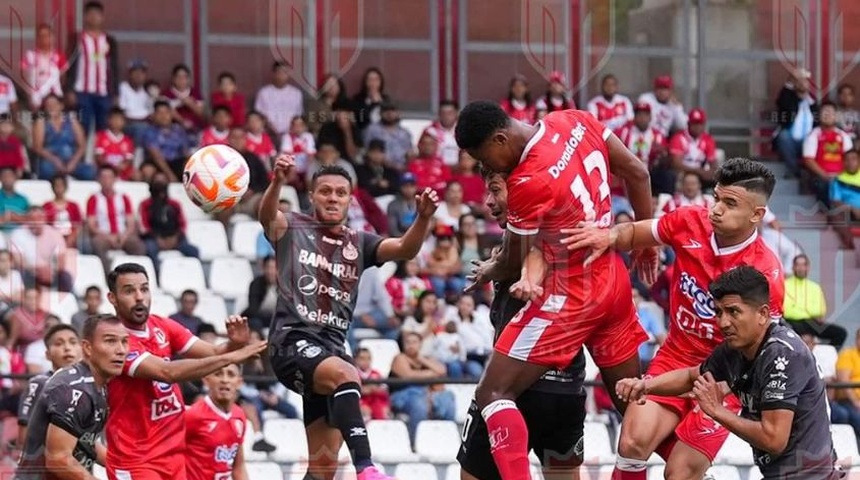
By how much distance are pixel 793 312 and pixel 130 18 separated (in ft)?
30.2

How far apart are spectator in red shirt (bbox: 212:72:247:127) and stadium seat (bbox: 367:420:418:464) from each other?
18.6 ft

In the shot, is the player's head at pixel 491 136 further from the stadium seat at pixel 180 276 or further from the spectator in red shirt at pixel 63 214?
the spectator in red shirt at pixel 63 214

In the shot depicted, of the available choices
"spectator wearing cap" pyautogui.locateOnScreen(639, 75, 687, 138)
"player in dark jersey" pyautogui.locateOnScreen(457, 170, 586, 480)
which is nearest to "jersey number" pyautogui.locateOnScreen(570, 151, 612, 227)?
"player in dark jersey" pyautogui.locateOnScreen(457, 170, 586, 480)

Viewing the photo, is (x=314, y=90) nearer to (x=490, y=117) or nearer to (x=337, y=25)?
(x=337, y=25)

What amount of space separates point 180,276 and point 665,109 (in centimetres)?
675

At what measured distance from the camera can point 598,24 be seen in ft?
71.6

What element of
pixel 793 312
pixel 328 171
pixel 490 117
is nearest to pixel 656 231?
pixel 490 117

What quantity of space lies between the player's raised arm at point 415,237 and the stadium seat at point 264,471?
10.1 ft

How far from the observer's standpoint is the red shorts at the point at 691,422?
9734 millimetres

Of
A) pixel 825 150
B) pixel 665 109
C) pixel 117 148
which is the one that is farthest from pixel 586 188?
pixel 825 150

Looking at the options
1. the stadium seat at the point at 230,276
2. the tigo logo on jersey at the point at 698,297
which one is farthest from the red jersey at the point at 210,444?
the stadium seat at the point at 230,276

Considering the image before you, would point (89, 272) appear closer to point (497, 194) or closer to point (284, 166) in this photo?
point (284, 166)

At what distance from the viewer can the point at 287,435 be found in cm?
1448

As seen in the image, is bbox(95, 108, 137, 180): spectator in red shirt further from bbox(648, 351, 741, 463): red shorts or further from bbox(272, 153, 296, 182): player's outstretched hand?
bbox(648, 351, 741, 463): red shorts
